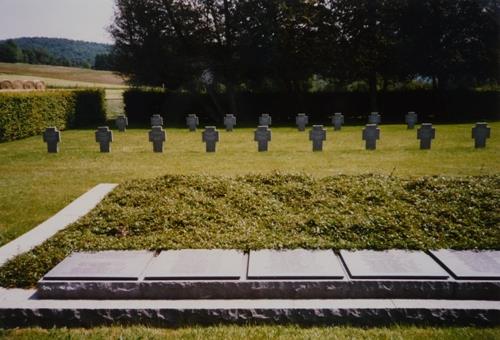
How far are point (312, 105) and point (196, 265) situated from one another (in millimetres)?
26889

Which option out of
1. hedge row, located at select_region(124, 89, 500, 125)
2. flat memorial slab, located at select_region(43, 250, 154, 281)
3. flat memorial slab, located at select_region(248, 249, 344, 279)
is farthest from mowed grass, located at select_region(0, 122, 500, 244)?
hedge row, located at select_region(124, 89, 500, 125)

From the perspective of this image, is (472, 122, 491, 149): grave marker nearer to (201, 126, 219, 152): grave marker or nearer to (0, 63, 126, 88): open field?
(201, 126, 219, 152): grave marker

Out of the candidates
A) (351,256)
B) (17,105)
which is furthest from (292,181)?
(17,105)

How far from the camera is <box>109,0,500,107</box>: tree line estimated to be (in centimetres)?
2886

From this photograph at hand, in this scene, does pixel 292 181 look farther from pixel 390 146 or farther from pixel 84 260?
pixel 390 146

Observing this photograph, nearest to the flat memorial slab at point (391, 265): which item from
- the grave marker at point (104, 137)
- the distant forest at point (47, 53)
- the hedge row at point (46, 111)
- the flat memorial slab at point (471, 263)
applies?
the flat memorial slab at point (471, 263)

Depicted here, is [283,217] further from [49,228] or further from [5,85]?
[5,85]

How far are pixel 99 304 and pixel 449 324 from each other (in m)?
3.34

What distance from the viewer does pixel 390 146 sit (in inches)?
614

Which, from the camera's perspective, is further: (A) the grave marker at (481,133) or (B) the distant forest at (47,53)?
(B) the distant forest at (47,53)

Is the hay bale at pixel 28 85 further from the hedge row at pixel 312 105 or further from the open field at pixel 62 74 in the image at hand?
→ the open field at pixel 62 74

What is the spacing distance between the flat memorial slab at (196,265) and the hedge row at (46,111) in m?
17.8

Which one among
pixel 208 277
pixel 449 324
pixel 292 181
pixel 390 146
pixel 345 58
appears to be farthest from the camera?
pixel 345 58

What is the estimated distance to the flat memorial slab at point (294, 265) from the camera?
4.30 meters
